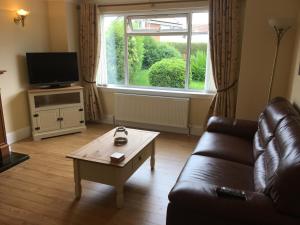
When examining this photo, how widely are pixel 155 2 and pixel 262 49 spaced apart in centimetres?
185

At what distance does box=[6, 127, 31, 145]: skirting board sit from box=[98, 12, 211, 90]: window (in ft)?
5.14

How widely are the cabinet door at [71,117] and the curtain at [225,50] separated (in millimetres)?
2245

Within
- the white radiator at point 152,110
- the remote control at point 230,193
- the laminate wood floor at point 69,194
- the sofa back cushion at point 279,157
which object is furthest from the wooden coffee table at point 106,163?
the white radiator at point 152,110

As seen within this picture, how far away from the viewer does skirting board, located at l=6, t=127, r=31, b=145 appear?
3.89 m

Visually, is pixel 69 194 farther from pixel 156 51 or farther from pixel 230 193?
pixel 156 51

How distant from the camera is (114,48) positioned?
4770 millimetres

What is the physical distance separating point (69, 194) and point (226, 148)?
1.65 meters

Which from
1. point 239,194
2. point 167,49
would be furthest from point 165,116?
point 239,194

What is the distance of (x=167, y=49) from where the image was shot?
4.37 meters

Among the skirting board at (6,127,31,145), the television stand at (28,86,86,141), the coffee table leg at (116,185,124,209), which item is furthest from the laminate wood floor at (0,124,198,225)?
the television stand at (28,86,86,141)

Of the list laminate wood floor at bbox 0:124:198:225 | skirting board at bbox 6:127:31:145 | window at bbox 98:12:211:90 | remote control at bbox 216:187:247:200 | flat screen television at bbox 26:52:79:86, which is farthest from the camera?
window at bbox 98:12:211:90

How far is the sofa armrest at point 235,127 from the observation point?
288 centimetres

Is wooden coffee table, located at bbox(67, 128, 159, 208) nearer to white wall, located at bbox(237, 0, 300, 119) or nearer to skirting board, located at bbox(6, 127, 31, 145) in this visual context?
white wall, located at bbox(237, 0, 300, 119)

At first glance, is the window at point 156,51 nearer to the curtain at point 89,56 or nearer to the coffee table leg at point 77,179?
the curtain at point 89,56
